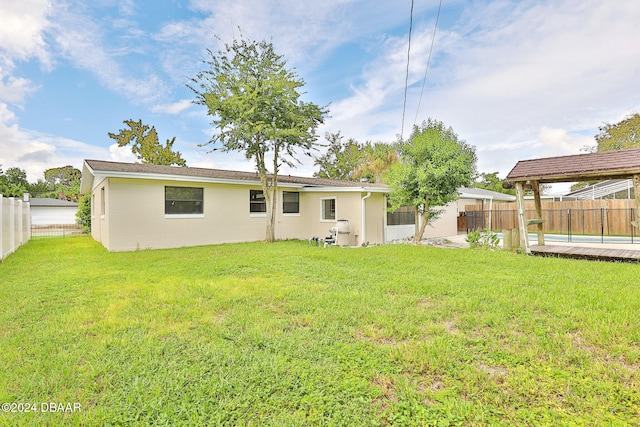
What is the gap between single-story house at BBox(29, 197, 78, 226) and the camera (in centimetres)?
2675

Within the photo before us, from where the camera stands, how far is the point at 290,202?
48.4ft

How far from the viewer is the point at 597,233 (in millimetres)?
16438

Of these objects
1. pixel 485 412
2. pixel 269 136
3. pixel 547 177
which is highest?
pixel 269 136

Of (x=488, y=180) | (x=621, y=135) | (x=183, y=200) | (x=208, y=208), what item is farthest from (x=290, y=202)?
(x=488, y=180)

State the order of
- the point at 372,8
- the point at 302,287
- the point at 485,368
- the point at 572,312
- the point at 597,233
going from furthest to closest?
the point at 597,233 < the point at 372,8 < the point at 302,287 < the point at 572,312 < the point at 485,368

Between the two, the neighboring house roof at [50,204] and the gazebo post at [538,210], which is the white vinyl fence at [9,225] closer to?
the gazebo post at [538,210]

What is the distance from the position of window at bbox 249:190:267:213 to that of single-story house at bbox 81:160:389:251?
4 cm

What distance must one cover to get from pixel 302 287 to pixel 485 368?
335cm

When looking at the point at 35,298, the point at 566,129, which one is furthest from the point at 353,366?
the point at 566,129

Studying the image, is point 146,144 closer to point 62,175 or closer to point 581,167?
point 62,175

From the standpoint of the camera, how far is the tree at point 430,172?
10883mm

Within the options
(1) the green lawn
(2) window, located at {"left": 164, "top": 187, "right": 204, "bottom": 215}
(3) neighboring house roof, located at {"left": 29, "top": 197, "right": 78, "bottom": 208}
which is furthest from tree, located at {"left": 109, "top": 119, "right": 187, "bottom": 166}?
(1) the green lawn

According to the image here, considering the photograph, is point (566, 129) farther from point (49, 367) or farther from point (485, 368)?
point (49, 367)

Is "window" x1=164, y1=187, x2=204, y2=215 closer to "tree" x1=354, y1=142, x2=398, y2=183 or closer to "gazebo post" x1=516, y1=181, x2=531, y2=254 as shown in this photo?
"gazebo post" x1=516, y1=181, x2=531, y2=254
